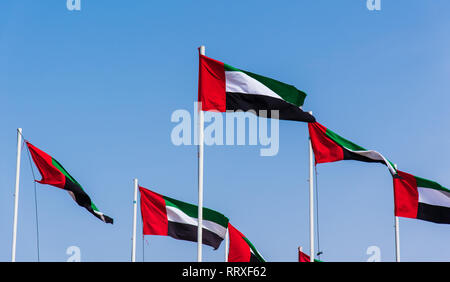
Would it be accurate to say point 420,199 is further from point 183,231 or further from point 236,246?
point 183,231

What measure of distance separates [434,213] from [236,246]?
1006 centimetres

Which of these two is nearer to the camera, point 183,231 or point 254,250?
point 183,231

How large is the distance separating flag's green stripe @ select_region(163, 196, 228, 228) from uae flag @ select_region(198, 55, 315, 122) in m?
7.41

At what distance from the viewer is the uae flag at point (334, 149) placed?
102ft

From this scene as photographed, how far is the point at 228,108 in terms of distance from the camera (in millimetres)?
25859

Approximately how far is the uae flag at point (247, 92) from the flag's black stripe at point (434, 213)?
1158cm

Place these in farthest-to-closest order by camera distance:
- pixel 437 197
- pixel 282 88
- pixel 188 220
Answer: pixel 437 197 < pixel 188 220 < pixel 282 88

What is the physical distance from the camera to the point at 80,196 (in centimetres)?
3225

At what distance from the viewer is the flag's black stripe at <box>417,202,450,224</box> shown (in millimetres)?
34500

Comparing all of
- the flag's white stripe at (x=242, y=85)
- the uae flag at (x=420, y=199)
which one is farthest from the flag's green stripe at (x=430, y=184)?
the flag's white stripe at (x=242, y=85)

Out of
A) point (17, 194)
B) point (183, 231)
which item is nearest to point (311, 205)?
point (183, 231)
